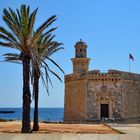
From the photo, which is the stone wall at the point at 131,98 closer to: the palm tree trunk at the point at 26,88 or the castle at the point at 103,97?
the castle at the point at 103,97

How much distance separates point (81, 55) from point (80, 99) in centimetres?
511

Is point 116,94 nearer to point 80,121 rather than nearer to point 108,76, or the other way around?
point 108,76

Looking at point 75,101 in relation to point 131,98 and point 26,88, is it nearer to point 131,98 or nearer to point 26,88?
point 131,98

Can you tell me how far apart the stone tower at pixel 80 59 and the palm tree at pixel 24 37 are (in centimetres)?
1949

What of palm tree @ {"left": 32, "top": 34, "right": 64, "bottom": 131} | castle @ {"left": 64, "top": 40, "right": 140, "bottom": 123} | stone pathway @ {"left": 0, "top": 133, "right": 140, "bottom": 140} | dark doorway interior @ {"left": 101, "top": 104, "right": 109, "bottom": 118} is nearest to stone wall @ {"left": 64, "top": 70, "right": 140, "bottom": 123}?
castle @ {"left": 64, "top": 40, "right": 140, "bottom": 123}

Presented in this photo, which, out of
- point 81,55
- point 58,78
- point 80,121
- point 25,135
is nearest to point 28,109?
point 58,78

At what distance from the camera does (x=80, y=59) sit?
33938 mm

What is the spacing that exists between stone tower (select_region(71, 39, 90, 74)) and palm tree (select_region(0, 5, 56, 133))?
1949 centimetres

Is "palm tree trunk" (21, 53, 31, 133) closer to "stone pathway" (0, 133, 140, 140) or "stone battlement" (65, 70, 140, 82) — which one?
"stone pathway" (0, 133, 140, 140)

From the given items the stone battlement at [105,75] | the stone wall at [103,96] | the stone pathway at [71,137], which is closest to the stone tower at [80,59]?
the stone battlement at [105,75]

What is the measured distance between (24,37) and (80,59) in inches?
792

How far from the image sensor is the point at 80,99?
3250 cm

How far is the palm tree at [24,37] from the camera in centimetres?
1414

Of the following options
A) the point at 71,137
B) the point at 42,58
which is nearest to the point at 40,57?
the point at 42,58
